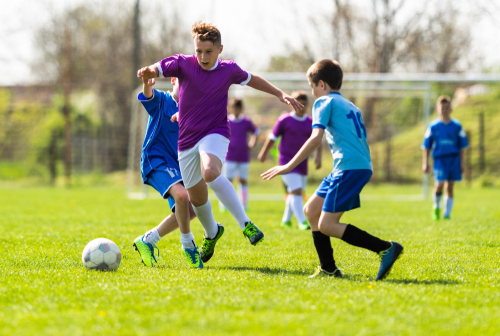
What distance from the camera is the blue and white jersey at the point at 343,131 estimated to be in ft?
12.5

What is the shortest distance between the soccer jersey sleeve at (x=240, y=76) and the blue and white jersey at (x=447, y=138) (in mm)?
5257

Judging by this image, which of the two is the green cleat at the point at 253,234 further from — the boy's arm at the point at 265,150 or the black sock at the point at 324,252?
the boy's arm at the point at 265,150

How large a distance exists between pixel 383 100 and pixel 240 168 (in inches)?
310

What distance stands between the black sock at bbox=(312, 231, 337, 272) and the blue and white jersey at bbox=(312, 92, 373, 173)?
20.4 inches

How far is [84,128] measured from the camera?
2064 centimetres

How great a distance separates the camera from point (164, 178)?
4.54 metres

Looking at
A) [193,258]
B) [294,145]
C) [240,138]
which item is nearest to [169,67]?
[193,258]

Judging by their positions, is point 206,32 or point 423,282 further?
point 206,32

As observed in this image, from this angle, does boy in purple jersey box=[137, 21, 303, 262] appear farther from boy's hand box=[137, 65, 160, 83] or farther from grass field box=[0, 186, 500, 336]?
grass field box=[0, 186, 500, 336]

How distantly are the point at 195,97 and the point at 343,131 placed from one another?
121cm

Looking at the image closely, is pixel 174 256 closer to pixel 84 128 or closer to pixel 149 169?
pixel 149 169

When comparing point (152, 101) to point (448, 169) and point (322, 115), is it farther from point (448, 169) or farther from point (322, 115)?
point (448, 169)

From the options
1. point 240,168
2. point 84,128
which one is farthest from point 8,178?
point 240,168

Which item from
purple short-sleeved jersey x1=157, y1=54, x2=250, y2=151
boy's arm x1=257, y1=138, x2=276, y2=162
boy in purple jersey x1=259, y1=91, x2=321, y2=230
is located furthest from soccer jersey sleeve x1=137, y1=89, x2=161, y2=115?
boy in purple jersey x1=259, y1=91, x2=321, y2=230
